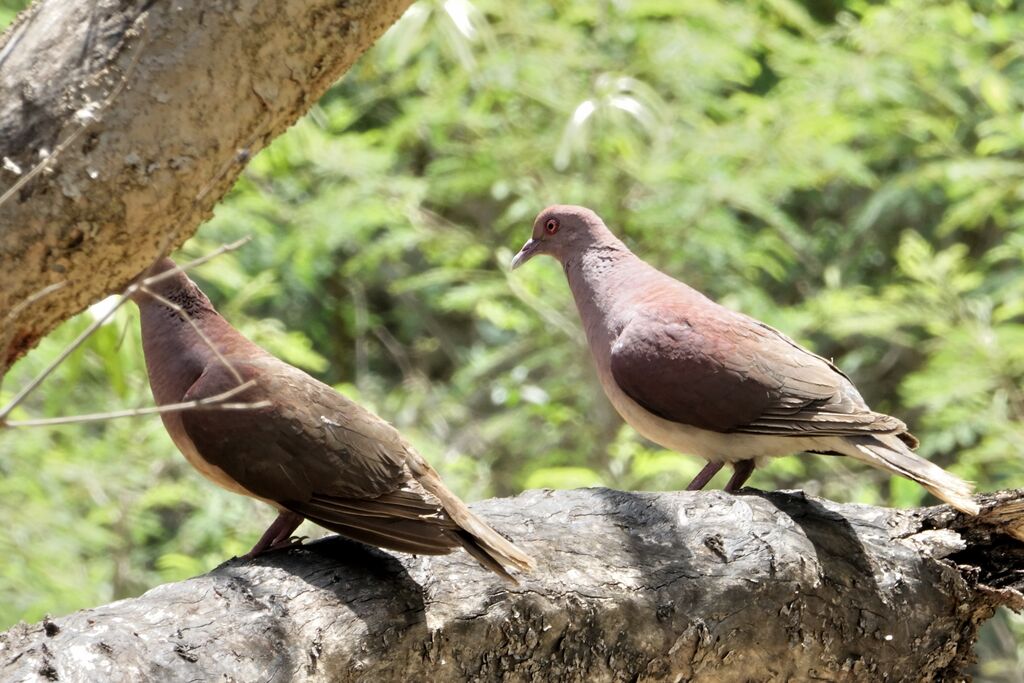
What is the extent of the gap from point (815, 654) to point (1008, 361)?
12.8 ft

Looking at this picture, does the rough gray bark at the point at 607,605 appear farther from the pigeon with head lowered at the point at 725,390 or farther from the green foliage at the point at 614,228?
the green foliage at the point at 614,228

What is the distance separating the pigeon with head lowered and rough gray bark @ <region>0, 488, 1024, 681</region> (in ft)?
0.90

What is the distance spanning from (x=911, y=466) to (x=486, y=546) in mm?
1400

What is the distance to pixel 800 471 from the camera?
708cm

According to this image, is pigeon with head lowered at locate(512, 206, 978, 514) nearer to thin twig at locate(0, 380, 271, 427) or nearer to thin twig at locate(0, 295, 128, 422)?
thin twig at locate(0, 380, 271, 427)

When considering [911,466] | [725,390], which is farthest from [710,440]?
[911,466]

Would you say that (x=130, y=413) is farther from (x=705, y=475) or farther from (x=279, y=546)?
(x=705, y=475)

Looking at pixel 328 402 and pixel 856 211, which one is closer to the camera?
pixel 328 402

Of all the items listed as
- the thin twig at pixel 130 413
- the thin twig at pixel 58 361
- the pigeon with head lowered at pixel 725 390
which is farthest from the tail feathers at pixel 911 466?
the thin twig at pixel 58 361

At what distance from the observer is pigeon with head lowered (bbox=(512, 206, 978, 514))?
3703 mm

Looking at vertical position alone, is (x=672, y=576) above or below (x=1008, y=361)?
above

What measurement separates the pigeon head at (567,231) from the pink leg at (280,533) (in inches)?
69.4

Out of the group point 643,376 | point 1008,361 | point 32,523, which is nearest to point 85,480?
point 32,523

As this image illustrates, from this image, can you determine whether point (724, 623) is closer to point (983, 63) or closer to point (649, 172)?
point (649, 172)
